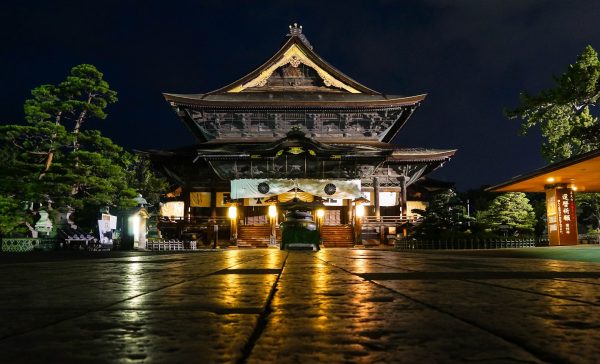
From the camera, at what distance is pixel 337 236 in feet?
81.0

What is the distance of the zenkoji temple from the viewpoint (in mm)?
24938

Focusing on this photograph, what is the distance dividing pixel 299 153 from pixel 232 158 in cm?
369

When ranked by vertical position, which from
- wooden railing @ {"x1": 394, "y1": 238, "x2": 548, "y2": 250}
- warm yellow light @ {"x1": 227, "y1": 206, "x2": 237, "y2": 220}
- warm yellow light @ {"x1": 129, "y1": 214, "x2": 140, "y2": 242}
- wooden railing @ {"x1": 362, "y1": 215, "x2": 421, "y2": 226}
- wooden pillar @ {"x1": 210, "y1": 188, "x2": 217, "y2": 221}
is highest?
wooden pillar @ {"x1": 210, "y1": 188, "x2": 217, "y2": 221}

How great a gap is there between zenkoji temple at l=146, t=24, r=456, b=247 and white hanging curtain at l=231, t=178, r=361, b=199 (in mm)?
56

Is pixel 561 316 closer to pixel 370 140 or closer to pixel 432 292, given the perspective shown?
pixel 432 292

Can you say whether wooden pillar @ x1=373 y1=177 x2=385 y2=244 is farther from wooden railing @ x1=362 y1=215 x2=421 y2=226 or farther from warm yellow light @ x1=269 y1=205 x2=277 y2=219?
warm yellow light @ x1=269 y1=205 x2=277 y2=219

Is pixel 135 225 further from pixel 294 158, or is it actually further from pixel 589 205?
pixel 589 205

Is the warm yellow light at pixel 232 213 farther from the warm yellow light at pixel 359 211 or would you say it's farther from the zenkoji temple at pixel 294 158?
the warm yellow light at pixel 359 211

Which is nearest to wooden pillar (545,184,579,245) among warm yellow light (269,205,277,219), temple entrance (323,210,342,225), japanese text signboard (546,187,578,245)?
japanese text signboard (546,187,578,245)

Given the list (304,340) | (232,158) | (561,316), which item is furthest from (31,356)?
(232,158)

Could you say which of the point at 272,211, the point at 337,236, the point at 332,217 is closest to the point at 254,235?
the point at 272,211

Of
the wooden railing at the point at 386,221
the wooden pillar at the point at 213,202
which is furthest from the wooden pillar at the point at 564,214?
the wooden pillar at the point at 213,202

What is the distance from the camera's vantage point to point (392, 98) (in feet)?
92.7

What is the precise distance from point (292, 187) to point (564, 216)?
12.9m
